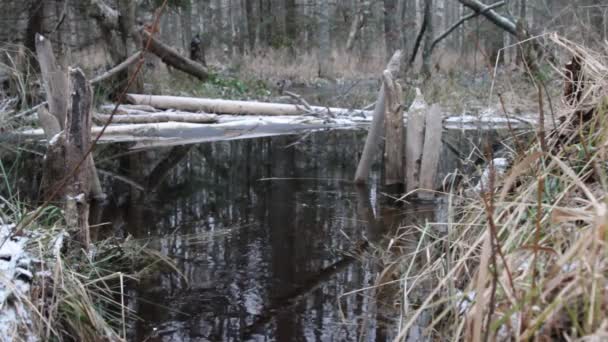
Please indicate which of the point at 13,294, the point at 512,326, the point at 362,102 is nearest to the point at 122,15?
the point at 362,102

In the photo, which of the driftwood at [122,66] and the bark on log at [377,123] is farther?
the driftwood at [122,66]

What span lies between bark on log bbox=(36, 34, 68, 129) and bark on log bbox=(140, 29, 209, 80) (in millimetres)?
7272

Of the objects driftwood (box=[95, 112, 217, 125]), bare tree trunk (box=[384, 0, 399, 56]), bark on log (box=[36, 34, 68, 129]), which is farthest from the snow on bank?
bare tree trunk (box=[384, 0, 399, 56])

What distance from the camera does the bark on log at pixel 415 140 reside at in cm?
701

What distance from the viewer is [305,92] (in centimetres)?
1739

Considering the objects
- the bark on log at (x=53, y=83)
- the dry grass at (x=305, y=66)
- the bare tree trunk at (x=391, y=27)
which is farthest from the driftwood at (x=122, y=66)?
the bare tree trunk at (x=391, y=27)

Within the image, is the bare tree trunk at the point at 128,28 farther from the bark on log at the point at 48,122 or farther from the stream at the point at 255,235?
the bark on log at the point at 48,122

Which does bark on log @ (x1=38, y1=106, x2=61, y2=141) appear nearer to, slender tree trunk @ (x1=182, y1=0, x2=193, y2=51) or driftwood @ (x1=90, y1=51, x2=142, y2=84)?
driftwood @ (x1=90, y1=51, x2=142, y2=84)

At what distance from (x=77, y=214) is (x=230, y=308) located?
3.62 feet

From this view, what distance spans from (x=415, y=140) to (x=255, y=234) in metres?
2.22

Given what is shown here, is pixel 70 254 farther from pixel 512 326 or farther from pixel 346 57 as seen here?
pixel 346 57


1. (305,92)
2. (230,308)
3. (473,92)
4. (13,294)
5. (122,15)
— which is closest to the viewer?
(13,294)

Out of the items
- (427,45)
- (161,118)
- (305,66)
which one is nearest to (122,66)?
(161,118)

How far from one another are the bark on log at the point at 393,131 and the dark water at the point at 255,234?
0.85 ft
